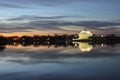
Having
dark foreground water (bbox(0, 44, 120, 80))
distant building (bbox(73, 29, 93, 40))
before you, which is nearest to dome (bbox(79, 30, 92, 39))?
distant building (bbox(73, 29, 93, 40))

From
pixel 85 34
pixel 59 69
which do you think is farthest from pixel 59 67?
pixel 85 34

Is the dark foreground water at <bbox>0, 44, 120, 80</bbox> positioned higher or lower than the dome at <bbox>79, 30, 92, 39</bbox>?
higher

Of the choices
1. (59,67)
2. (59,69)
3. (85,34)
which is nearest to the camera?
(59,69)

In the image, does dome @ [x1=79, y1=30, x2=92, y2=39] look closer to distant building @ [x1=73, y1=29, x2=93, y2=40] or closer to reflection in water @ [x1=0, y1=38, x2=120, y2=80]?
distant building @ [x1=73, y1=29, x2=93, y2=40]

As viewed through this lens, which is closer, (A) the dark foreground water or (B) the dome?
(A) the dark foreground water

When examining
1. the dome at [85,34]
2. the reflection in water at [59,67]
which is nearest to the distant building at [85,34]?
the dome at [85,34]

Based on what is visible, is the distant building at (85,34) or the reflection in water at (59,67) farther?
the distant building at (85,34)

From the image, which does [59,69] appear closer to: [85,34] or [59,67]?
[59,67]

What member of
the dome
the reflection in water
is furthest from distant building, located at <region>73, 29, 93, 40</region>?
the reflection in water

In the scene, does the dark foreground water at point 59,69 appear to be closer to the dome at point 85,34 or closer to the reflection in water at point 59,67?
the reflection in water at point 59,67

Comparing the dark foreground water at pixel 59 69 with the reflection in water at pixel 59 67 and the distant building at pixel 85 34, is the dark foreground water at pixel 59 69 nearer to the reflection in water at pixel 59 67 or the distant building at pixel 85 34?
the reflection in water at pixel 59 67

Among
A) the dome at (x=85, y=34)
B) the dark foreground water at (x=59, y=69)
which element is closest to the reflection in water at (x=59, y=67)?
the dark foreground water at (x=59, y=69)

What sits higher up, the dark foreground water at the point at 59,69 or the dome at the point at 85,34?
the dark foreground water at the point at 59,69

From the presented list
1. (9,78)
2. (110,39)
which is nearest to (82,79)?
(9,78)
